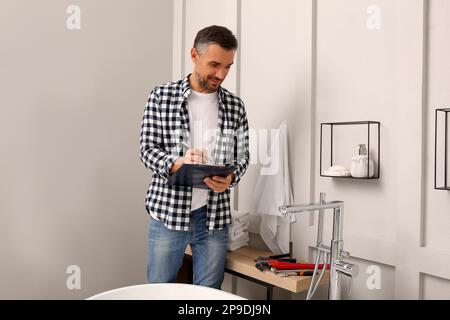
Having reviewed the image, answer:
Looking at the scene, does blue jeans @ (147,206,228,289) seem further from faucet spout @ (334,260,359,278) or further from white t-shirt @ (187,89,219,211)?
faucet spout @ (334,260,359,278)

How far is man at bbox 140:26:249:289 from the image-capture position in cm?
177

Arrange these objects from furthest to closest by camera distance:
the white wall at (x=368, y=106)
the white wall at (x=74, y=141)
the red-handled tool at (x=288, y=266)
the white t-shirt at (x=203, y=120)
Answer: the white wall at (x=74, y=141)
the white t-shirt at (x=203, y=120)
the red-handled tool at (x=288, y=266)
the white wall at (x=368, y=106)

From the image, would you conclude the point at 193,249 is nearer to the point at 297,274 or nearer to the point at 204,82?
the point at 297,274

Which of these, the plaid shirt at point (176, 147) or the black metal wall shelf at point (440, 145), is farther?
the plaid shirt at point (176, 147)

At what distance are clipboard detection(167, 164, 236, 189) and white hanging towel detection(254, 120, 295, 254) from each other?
42 cm

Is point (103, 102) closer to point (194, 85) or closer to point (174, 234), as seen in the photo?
point (194, 85)

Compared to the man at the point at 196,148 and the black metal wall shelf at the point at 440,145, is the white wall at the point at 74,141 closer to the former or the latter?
the man at the point at 196,148

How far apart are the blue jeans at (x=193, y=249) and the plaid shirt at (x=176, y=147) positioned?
4 cm

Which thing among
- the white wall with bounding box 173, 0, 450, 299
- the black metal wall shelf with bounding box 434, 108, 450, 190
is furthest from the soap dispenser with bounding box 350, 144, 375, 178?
the black metal wall shelf with bounding box 434, 108, 450, 190

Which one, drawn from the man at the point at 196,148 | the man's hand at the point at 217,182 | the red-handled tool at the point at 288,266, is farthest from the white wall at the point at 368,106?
the man's hand at the point at 217,182

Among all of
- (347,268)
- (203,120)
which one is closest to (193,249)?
(203,120)

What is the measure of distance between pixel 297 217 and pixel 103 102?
1.30 meters

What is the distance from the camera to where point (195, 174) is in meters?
1.58

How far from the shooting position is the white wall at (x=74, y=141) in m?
2.25
